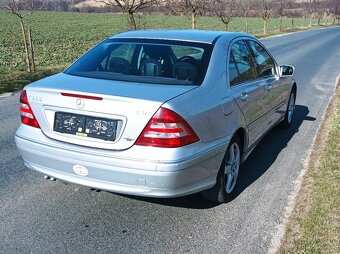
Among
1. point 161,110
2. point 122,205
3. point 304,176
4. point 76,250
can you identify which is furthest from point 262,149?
point 76,250

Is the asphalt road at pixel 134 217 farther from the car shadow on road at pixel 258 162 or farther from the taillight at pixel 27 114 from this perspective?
the taillight at pixel 27 114

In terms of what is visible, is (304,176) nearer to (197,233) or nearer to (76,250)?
(197,233)

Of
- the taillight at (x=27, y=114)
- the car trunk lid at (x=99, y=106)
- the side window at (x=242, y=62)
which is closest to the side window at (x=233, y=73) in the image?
the side window at (x=242, y=62)

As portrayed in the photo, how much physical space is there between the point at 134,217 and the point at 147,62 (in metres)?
1.46

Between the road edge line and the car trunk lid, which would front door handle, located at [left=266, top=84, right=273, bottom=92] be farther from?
the car trunk lid

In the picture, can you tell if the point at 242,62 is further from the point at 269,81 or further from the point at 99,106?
the point at 99,106

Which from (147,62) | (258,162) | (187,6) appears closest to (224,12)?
(187,6)

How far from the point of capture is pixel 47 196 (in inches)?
154

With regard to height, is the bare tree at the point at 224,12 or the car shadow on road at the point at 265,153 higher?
the bare tree at the point at 224,12

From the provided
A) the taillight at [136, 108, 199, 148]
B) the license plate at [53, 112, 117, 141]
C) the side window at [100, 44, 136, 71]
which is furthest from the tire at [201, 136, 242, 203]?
the side window at [100, 44, 136, 71]

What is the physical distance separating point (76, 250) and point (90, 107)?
110cm

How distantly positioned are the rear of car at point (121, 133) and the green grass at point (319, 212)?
2.73 feet

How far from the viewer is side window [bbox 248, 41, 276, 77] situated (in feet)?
15.6

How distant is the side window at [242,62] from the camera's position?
158 inches
